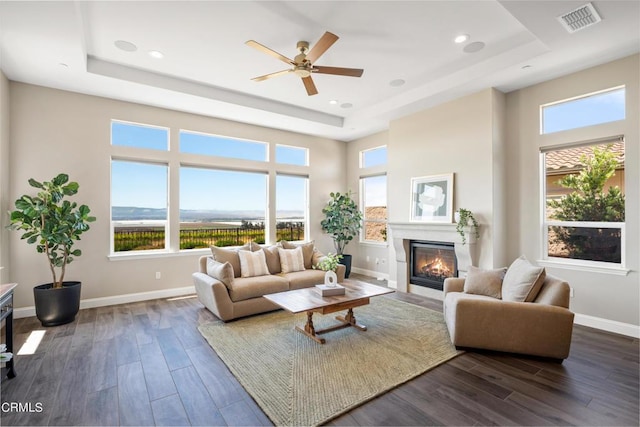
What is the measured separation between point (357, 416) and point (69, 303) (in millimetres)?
3910

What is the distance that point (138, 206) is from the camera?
5.00 m

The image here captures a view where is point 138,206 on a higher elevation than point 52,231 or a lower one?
higher

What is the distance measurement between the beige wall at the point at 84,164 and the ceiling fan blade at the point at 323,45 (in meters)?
3.19

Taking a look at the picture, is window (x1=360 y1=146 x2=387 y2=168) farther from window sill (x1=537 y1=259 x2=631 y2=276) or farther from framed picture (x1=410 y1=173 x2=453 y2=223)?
window sill (x1=537 y1=259 x2=631 y2=276)

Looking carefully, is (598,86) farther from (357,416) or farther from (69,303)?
(69,303)

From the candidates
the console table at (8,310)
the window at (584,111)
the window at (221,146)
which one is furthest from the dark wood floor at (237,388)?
the window at (221,146)

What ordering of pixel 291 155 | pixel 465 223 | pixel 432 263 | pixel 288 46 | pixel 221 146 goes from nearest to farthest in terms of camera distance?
pixel 288 46
pixel 465 223
pixel 432 263
pixel 221 146
pixel 291 155

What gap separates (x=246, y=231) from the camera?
6.12 m

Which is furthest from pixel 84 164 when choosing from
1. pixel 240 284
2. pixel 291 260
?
pixel 291 260

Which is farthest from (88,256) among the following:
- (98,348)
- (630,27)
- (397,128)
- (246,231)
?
(630,27)

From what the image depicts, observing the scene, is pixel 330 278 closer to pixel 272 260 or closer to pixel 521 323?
pixel 272 260

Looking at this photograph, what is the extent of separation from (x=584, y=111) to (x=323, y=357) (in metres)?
4.48

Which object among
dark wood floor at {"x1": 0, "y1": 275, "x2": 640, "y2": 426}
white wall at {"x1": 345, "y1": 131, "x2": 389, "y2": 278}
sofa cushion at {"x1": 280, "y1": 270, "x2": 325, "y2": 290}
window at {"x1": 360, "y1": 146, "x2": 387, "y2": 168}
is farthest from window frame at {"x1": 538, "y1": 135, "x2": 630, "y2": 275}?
sofa cushion at {"x1": 280, "y1": 270, "x2": 325, "y2": 290}

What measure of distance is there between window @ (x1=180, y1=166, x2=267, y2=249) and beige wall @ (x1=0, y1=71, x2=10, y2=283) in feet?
7.16
